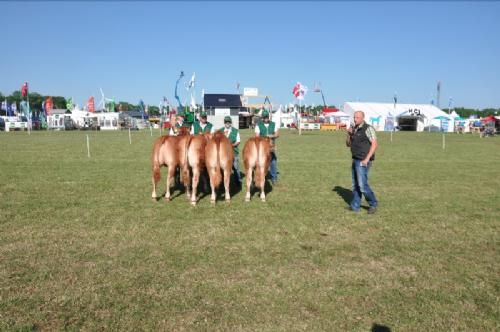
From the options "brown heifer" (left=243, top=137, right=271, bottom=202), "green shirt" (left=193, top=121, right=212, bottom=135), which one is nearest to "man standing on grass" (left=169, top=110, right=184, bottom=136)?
"green shirt" (left=193, top=121, right=212, bottom=135)

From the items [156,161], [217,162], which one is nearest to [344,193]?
[217,162]

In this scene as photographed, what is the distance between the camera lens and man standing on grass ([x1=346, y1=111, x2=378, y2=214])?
7934 millimetres

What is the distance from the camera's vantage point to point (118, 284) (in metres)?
4.76

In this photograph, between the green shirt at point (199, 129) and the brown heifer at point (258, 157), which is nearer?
the brown heifer at point (258, 157)

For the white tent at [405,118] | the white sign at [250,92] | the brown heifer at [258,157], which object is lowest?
the brown heifer at [258,157]

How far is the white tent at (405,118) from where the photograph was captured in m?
60.8

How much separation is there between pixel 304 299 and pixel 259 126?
749 cm

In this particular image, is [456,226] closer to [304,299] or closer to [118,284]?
[304,299]

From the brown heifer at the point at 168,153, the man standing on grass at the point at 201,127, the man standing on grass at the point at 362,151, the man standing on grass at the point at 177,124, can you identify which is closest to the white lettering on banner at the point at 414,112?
the man standing on grass at the point at 177,124

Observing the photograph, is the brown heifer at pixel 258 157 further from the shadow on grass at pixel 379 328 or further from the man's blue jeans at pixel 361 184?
the shadow on grass at pixel 379 328

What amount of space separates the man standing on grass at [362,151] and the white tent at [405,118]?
54.2m

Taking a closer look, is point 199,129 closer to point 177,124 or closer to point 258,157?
point 177,124

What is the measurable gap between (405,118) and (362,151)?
6013 centimetres

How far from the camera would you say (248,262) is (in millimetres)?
5508
